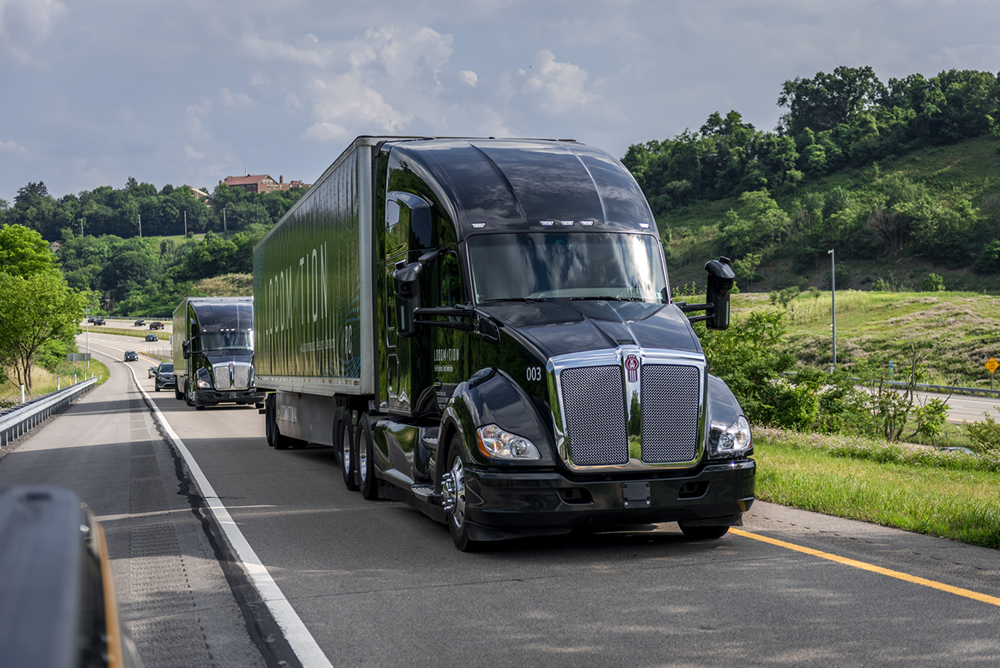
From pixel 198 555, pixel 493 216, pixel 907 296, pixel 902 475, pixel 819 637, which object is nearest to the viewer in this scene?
pixel 819 637

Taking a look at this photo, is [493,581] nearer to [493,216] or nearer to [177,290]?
[493,216]

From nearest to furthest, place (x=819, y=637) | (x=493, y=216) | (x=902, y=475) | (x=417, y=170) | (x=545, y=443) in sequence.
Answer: (x=819, y=637), (x=545, y=443), (x=493, y=216), (x=417, y=170), (x=902, y=475)

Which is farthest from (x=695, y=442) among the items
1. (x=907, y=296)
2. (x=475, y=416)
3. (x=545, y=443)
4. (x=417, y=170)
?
(x=907, y=296)

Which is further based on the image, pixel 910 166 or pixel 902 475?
pixel 910 166

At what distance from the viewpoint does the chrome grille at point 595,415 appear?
291 inches

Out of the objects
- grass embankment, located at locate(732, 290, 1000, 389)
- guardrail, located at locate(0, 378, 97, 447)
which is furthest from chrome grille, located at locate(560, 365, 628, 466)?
grass embankment, located at locate(732, 290, 1000, 389)

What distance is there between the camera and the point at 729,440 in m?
7.82

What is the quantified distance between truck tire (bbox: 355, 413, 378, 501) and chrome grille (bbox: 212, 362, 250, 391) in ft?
74.8

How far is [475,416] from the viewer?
302 inches

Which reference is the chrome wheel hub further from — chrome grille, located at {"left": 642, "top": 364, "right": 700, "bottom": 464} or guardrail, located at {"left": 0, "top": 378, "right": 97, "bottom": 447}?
guardrail, located at {"left": 0, "top": 378, "right": 97, "bottom": 447}

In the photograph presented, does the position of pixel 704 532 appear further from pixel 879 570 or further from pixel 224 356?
pixel 224 356

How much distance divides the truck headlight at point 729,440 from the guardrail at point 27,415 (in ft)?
57.9

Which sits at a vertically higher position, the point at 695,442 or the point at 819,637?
the point at 695,442

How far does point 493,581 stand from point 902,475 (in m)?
9.09
